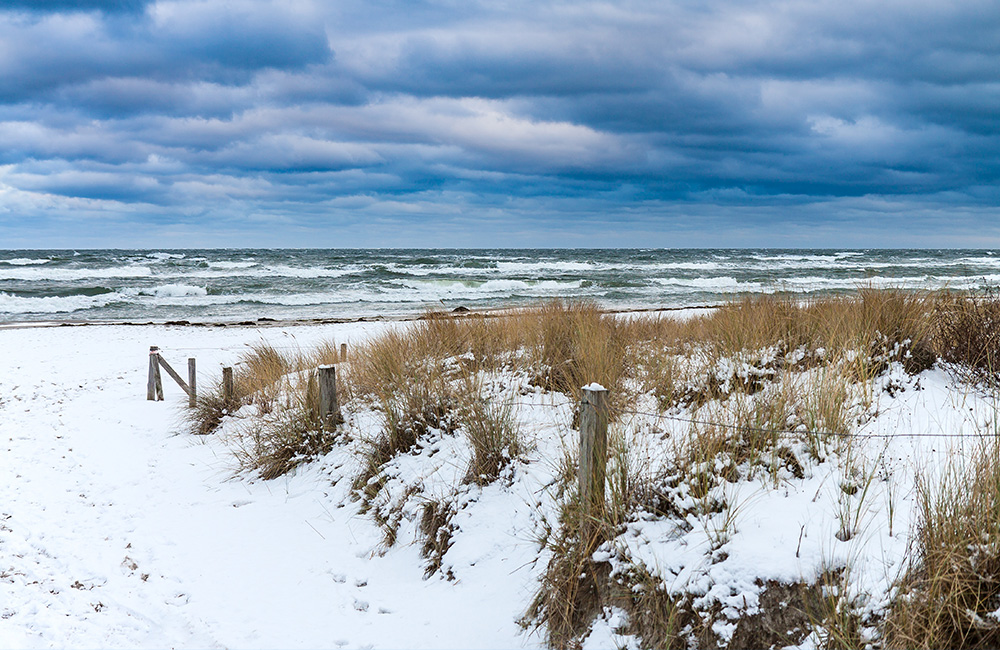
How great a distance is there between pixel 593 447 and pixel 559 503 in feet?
2.24

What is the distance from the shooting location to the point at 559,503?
15.4ft

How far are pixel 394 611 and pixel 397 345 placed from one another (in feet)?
12.6

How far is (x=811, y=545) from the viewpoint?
11.8ft

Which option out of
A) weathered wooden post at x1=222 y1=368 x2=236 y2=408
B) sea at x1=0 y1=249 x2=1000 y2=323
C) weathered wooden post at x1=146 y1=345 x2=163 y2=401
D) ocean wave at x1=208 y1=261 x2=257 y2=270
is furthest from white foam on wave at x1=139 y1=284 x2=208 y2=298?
weathered wooden post at x1=222 y1=368 x2=236 y2=408

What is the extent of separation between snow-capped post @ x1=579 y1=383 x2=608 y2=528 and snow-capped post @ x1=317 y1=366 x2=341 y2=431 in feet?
12.7

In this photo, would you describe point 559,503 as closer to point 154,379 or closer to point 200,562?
point 200,562

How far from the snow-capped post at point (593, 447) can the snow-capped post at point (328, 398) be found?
3863 mm

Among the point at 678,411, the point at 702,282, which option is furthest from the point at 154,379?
the point at 702,282

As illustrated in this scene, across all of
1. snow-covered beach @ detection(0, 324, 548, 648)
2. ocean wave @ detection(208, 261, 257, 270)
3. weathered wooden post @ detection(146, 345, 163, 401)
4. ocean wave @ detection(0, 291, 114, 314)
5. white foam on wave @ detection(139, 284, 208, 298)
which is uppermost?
ocean wave @ detection(208, 261, 257, 270)

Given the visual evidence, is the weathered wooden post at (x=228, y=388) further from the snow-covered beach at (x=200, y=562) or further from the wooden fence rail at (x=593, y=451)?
the wooden fence rail at (x=593, y=451)

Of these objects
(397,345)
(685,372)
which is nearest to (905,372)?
(685,372)

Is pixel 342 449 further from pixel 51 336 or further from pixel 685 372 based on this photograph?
pixel 51 336

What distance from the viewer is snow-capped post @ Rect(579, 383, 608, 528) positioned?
166 inches

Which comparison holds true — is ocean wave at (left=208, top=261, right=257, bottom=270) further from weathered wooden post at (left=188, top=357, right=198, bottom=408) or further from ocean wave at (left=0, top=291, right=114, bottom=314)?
weathered wooden post at (left=188, top=357, right=198, bottom=408)
